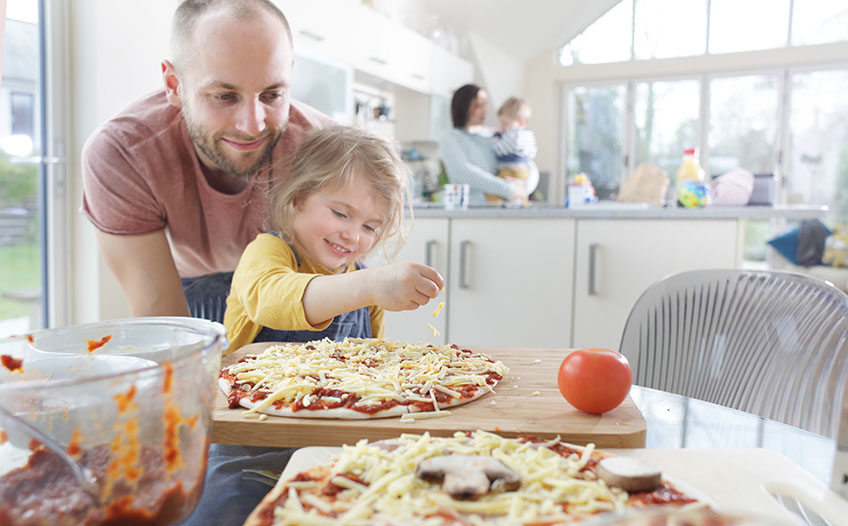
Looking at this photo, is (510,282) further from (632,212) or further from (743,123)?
(743,123)

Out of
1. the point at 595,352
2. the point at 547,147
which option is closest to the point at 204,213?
the point at 595,352

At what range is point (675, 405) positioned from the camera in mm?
1012

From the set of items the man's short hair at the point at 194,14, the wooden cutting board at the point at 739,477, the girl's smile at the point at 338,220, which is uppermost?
the man's short hair at the point at 194,14

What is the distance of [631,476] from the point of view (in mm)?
575

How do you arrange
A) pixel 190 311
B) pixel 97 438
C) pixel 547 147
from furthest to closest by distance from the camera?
pixel 547 147 → pixel 190 311 → pixel 97 438

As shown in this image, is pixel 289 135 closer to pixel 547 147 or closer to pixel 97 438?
pixel 97 438

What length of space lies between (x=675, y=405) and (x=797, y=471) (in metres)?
0.32

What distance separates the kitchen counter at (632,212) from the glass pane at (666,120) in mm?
4847

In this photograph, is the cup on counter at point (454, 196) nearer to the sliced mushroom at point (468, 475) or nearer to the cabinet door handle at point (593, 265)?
the cabinet door handle at point (593, 265)

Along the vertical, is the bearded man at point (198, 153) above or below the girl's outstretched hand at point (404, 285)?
above

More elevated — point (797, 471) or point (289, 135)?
point (289, 135)

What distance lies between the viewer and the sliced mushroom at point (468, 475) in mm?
530

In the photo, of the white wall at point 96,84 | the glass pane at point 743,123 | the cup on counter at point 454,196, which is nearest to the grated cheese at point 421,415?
the cup on counter at point 454,196

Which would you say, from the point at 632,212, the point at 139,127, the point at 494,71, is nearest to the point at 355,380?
the point at 139,127
